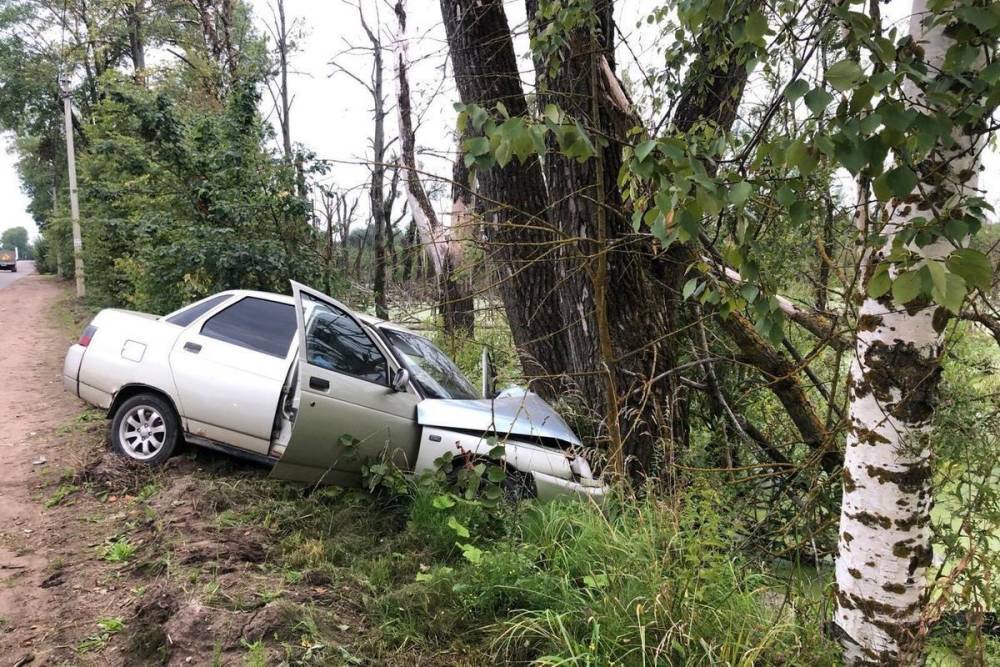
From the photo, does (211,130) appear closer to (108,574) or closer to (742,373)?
(108,574)

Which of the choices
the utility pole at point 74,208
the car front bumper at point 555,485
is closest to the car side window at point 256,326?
the car front bumper at point 555,485

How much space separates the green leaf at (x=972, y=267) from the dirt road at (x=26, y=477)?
4142 mm

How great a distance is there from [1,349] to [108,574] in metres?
10.7

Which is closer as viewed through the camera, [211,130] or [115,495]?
[115,495]

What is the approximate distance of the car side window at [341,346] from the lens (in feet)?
16.2

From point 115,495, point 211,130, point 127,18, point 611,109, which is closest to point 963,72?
point 611,109

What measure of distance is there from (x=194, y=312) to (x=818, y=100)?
549cm

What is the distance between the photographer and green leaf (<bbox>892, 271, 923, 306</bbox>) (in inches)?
59.0

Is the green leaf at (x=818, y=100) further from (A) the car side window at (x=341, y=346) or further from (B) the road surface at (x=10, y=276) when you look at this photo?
(B) the road surface at (x=10, y=276)

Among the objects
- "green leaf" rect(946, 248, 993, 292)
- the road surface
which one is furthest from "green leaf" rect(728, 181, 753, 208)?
the road surface

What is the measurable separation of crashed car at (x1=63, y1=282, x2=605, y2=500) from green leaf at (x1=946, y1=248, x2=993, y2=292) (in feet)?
11.3

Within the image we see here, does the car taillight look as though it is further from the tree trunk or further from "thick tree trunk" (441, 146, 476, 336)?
the tree trunk

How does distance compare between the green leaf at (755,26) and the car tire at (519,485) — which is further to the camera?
the car tire at (519,485)

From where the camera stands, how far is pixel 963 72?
1821 millimetres
